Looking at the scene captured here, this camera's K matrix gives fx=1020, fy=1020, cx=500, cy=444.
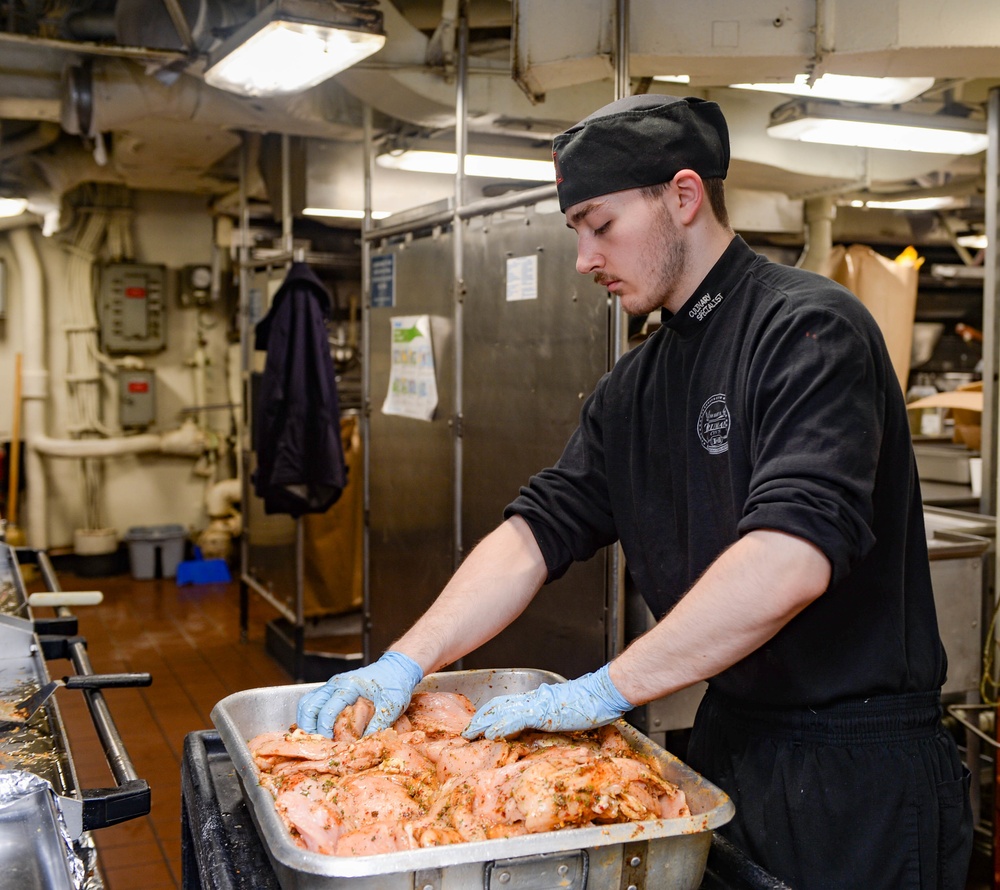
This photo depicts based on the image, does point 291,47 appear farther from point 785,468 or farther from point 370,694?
point 785,468

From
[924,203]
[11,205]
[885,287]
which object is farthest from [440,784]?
[924,203]

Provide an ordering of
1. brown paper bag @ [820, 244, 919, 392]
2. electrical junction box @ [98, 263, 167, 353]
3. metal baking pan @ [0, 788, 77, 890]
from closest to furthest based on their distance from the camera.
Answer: metal baking pan @ [0, 788, 77, 890]
brown paper bag @ [820, 244, 919, 392]
electrical junction box @ [98, 263, 167, 353]

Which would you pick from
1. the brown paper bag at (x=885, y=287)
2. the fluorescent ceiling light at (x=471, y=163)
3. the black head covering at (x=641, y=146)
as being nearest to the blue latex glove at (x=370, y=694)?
the black head covering at (x=641, y=146)

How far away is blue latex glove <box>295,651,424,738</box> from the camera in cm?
166

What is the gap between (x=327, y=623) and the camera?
6.02 m

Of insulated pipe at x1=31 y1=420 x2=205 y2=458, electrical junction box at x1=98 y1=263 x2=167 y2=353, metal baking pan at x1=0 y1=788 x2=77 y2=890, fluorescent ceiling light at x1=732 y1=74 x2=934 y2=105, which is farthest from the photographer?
electrical junction box at x1=98 y1=263 x2=167 y2=353

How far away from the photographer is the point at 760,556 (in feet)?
4.75

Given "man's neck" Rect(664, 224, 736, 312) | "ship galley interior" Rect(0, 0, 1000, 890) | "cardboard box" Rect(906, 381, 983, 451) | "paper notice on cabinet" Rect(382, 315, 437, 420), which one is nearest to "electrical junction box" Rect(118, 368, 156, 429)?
"ship galley interior" Rect(0, 0, 1000, 890)

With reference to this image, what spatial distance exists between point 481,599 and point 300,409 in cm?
309

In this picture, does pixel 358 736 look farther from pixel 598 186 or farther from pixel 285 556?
pixel 285 556

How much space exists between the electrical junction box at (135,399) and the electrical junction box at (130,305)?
24 centimetres

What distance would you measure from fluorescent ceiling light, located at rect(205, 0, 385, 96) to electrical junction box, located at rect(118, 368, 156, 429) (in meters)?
4.54

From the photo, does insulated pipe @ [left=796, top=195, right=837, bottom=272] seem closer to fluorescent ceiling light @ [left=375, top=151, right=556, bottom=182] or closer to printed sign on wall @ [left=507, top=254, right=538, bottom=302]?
fluorescent ceiling light @ [left=375, top=151, right=556, bottom=182]

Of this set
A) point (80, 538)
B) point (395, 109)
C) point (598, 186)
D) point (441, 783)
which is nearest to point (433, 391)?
point (395, 109)
